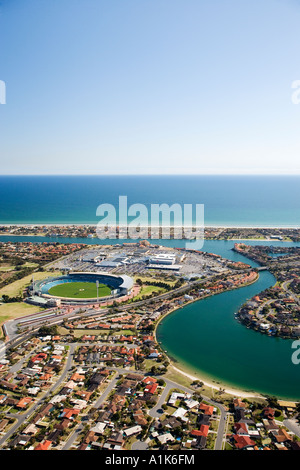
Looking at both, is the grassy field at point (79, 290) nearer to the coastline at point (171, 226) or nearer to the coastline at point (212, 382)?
the coastline at point (212, 382)

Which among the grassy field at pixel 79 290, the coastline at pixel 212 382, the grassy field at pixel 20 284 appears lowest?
the coastline at pixel 212 382

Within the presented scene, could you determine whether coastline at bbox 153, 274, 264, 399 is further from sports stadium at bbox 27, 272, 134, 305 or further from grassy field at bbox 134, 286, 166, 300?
sports stadium at bbox 27, 272, 134, 305

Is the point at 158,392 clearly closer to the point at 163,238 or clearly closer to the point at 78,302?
the point at 78,302

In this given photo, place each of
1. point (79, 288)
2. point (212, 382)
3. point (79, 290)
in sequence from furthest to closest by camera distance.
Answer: point (79, 288) → point (79, 290) → point (212, 382)

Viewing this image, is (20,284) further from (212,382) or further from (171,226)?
(171,226)

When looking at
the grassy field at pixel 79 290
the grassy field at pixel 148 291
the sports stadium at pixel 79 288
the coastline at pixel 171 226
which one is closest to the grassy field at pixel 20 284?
the sports stadium at pixel 79 288

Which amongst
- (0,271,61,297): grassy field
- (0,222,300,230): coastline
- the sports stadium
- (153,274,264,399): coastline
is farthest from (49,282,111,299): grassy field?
(0,222,300,230): coastline

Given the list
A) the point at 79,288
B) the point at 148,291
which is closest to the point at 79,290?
the point at 79,288

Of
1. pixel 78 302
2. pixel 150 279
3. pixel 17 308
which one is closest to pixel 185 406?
pixel 78 302
